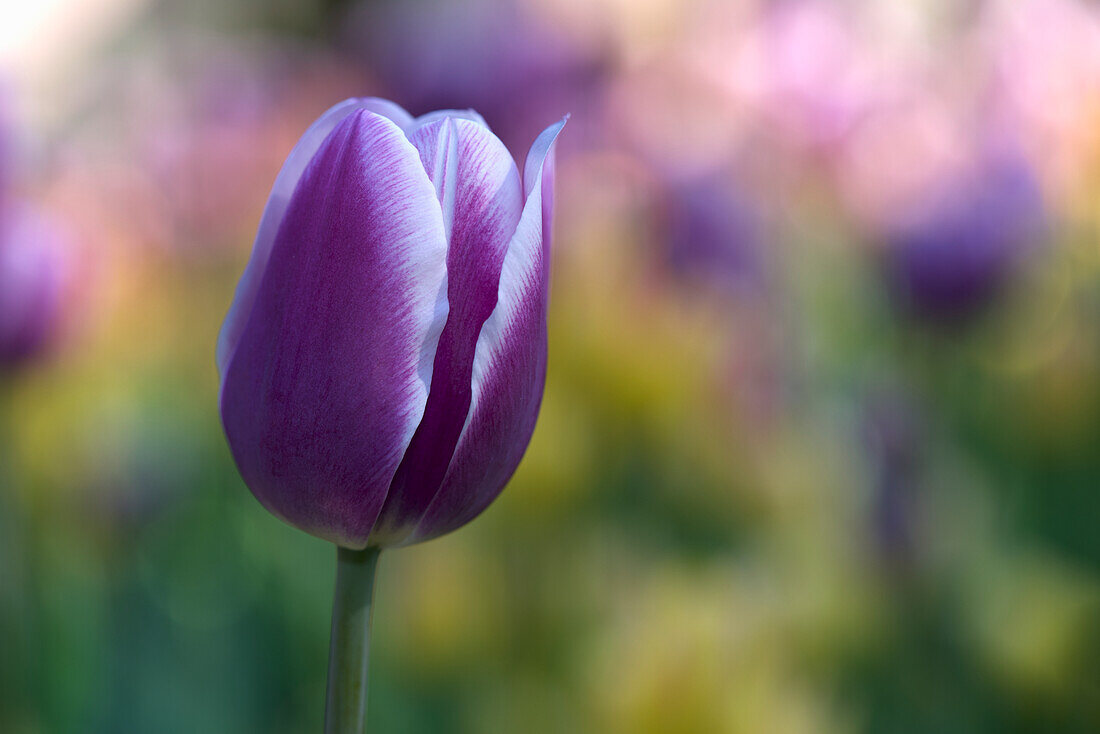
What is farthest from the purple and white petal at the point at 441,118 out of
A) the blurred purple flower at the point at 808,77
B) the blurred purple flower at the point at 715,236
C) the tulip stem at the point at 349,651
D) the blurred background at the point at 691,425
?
the blurred purple flower at the point at 808,77

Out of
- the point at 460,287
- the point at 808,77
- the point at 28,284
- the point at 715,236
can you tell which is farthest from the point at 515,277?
the point at 808,77

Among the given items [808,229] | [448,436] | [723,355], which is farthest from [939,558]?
[448,436]

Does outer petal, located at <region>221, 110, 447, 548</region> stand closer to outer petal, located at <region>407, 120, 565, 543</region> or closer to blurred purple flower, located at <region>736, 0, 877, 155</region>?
outer petal, located at <region>407, 120, 565, 543</region>

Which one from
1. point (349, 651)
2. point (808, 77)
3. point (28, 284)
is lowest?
point (349, 651)

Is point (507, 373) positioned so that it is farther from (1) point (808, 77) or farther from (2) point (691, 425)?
(1) point (808, 77)

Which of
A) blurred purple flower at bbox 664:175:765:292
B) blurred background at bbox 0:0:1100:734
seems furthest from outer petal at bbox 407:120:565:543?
blurred purple flower at bbox 664:175:765:292

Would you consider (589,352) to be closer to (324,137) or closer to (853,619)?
(853,619)
